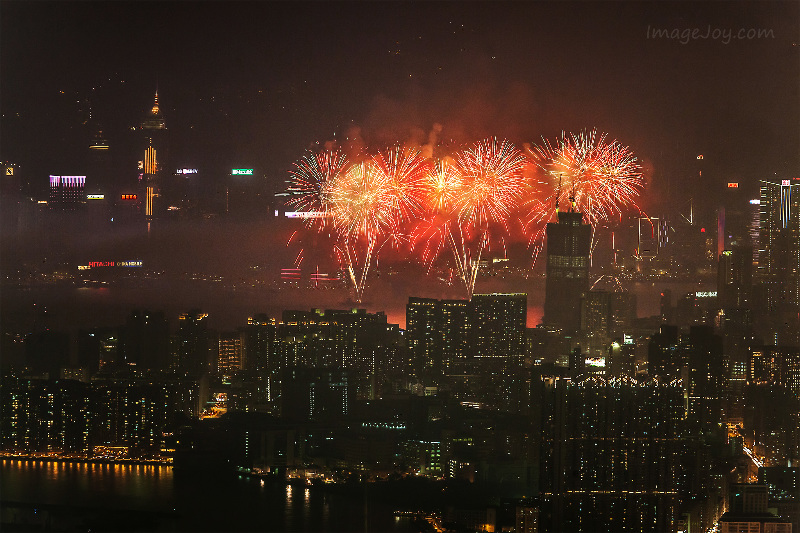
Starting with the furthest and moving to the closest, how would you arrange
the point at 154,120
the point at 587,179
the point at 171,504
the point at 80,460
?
the point at 587,179
the point at 154,120
the point at 80,460
the point at 171,504

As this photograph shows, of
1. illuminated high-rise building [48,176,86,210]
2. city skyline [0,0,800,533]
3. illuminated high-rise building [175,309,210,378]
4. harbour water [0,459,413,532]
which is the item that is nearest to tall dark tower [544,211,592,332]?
city skyline [0,0,800,533]

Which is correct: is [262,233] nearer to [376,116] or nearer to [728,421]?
[376,116]

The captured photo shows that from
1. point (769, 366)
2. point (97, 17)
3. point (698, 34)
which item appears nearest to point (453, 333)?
point (769, 366)

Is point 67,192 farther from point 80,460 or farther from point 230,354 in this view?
point 80,460

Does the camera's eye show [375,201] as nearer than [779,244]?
Answer: Yes

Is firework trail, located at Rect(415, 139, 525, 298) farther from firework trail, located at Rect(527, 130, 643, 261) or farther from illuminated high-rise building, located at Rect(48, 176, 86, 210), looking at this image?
illuminated high-rise building, located at Rect(48, 176, 86, 210)

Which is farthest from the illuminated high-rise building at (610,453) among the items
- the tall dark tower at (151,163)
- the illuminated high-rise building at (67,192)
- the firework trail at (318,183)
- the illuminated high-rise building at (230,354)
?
the illuminated high-rise building at (67,192)

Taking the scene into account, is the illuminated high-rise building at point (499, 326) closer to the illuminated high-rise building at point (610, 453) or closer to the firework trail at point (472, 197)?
the firework trail at point (472, 197)

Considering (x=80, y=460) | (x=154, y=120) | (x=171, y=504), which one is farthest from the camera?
(x=154, y=120)

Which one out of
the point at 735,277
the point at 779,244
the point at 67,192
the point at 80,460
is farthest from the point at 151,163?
the point at 779,244

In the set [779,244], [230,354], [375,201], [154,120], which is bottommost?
[230,354]
